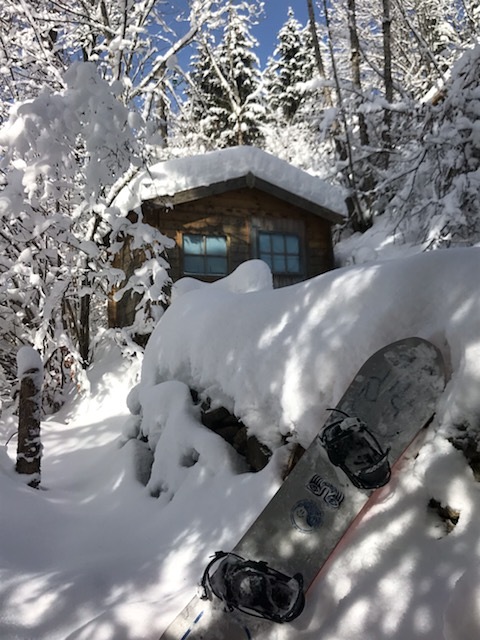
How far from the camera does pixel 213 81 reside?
22547mm

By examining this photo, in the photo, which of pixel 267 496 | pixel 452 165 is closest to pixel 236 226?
pixel 452 165

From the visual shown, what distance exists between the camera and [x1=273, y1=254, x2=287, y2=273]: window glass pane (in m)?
11.2

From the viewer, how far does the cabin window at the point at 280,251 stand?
36.7 ft

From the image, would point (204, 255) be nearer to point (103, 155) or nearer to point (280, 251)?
point (280, 251)

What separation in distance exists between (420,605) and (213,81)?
24329mm

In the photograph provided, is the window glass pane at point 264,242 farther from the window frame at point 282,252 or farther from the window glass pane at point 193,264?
the window glass pane at point 193,264

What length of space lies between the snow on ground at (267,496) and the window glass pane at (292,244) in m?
7.08

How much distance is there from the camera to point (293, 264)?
37.6ft

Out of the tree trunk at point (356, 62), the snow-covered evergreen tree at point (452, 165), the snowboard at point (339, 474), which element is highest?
the tree trunk at point (356, 62)

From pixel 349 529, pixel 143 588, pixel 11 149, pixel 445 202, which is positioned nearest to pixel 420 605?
pixel 349 529

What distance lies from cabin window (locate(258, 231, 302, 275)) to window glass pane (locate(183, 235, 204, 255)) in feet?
4.68

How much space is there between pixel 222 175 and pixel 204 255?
5.89 feet

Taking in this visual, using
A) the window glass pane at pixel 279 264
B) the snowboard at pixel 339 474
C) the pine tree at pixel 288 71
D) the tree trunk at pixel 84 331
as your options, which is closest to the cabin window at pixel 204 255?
the window glass pane at pixel 279 264

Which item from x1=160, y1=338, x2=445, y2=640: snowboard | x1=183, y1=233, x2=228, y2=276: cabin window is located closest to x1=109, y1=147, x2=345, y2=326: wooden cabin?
x1=183, y1=233, x2=228, y2=276: cabin window
